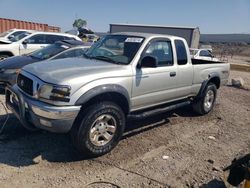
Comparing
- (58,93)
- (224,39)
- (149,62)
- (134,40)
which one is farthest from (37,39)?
(224,39)

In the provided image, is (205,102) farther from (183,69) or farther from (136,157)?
(136,157)

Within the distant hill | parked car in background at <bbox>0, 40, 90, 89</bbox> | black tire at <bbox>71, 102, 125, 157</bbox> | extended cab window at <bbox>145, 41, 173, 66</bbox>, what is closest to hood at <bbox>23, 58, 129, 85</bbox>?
black tire at <bbox>71, 102, 125, 157</bbox>

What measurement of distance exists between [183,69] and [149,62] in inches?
47.5

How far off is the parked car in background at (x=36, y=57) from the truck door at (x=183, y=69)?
2.75 metres

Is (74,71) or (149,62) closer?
(74,71)

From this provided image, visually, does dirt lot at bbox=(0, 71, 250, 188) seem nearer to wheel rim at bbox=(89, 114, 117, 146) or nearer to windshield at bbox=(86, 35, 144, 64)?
wheel rim at bbox=(89, 114, 117, 146)

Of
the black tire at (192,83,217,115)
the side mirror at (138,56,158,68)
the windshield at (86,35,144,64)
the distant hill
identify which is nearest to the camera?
the side mirror at (138,56,158,68)

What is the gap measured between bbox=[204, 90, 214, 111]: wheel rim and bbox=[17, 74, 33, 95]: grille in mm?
4241

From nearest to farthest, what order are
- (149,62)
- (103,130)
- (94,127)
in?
(94,127) < (103,130) < (149,62)

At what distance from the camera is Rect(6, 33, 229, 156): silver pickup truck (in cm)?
377

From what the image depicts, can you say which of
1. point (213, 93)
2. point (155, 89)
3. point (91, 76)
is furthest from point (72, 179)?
point (213, 93)

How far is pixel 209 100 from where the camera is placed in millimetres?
6918

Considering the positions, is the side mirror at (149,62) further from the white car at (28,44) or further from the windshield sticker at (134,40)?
the white car at (28,44)

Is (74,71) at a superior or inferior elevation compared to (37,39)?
inferior
